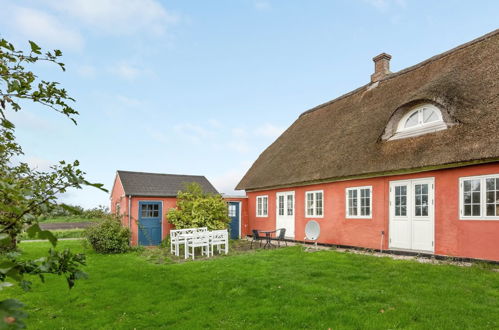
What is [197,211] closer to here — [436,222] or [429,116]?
[436,222]

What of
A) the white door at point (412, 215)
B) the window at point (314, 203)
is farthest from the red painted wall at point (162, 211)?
the white door at point (412, 215)

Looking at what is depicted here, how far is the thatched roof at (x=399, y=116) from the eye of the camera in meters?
8.44

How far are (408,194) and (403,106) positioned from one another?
2.84 meters

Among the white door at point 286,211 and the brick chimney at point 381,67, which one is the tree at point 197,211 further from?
the brick chimney at point 381,67

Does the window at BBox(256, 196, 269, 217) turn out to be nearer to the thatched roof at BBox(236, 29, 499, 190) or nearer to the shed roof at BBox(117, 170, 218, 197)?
the thatched roof at BBox(236, 29, 499, 190)

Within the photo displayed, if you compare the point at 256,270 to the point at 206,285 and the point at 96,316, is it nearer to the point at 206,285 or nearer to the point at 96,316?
the point at 206,285

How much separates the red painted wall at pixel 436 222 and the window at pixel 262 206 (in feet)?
7.62

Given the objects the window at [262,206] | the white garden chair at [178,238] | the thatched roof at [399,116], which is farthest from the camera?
the window at [262,206]

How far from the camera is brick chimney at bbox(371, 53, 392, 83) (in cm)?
1471

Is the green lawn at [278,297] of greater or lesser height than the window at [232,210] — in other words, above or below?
below

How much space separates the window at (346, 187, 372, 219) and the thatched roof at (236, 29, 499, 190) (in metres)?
0.64

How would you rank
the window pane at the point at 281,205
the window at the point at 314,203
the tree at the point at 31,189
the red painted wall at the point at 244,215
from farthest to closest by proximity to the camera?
the red painted wall at the point at 244,215, the window pane at the point at 281,205, the window at the point at 314,203, the tree at the point at 31,189

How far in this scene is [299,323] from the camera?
4.73m

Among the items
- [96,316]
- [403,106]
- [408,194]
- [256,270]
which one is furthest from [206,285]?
[403,106]
